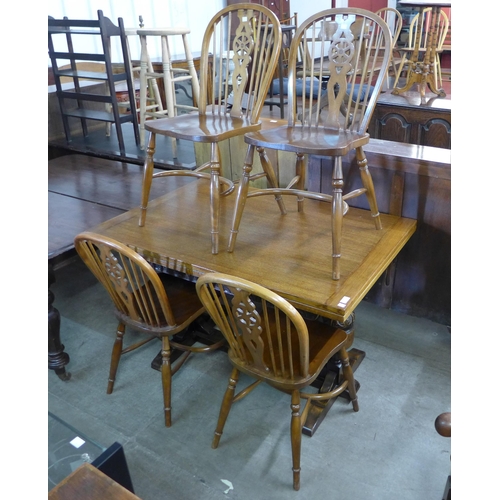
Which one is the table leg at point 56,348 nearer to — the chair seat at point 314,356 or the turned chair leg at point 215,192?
the turned chair leg at point 215,192

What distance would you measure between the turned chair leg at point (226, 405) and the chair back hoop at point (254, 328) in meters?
0.11

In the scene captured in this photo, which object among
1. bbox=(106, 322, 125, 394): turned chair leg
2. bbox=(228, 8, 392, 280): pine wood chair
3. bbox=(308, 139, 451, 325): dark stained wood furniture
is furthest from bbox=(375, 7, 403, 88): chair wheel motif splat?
bbox=(106, 322, 125, 394): turned chair leg

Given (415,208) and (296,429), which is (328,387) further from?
(415,208)

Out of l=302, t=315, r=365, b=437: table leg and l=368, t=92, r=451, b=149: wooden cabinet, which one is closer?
l=302, t=315, r=365, b=437: table leg

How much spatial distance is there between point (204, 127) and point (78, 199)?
4.04 ft

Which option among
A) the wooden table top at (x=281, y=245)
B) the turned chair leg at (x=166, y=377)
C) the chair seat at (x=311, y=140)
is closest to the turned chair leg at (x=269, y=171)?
the wooden table top at (x=281, y=245)

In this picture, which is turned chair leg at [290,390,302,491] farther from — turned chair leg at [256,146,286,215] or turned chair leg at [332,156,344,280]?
turned chair leg at [256,146,286,215]

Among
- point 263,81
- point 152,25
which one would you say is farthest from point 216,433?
point 152,25

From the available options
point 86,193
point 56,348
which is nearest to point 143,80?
point 86,193

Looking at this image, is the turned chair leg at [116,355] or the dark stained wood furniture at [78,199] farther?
the dark stained wood furniture at [78,199]

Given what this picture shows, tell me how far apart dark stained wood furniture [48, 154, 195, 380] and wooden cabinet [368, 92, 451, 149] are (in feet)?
5.72

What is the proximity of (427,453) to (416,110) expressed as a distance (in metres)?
2.64

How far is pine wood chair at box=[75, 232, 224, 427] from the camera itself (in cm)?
164

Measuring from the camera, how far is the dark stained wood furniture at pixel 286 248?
1.67m
